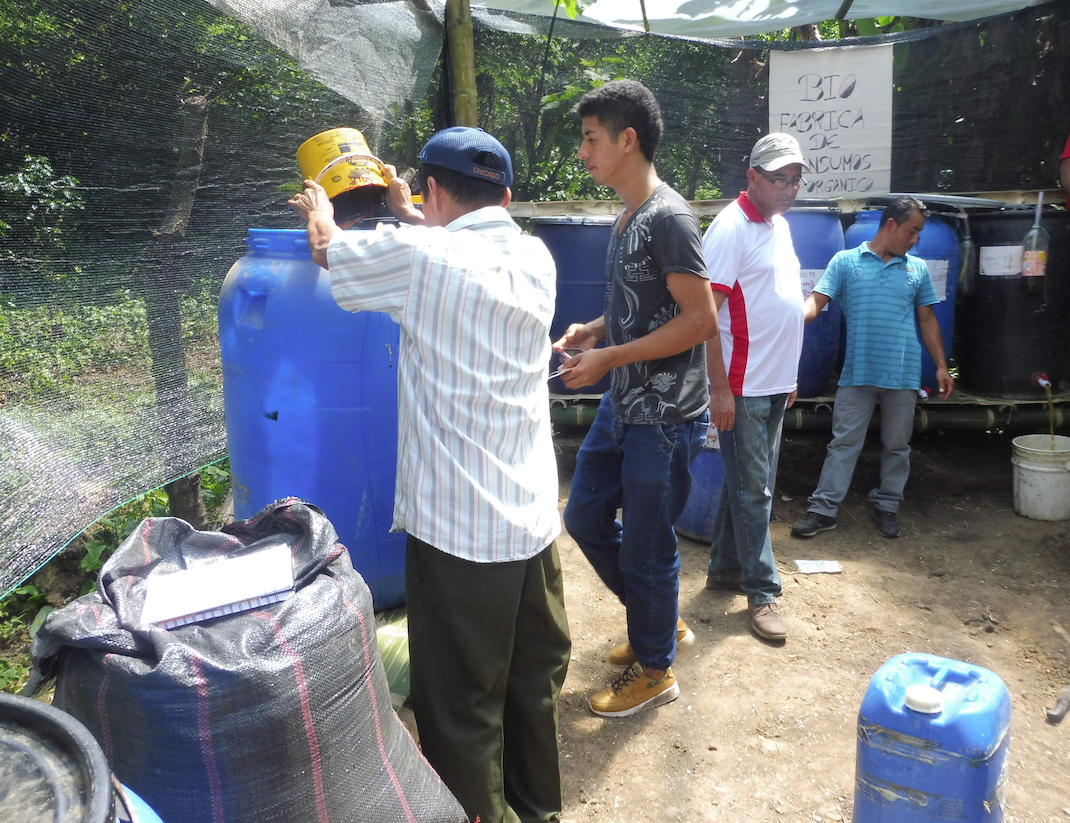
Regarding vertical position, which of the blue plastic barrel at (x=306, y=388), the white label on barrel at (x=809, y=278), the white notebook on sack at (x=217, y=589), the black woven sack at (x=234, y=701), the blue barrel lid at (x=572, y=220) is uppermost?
the blue barrel lid at (x=572, y=220)

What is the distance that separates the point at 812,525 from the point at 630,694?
6.11 ft

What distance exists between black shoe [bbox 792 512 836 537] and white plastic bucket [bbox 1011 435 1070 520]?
3.37 feet

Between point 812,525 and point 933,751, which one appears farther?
point 812,525

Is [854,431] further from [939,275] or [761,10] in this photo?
[761,10]

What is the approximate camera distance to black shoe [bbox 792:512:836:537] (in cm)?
396

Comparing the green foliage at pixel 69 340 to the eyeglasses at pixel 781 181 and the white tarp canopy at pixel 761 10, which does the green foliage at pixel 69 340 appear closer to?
the eyeglasses at pixel 781 181

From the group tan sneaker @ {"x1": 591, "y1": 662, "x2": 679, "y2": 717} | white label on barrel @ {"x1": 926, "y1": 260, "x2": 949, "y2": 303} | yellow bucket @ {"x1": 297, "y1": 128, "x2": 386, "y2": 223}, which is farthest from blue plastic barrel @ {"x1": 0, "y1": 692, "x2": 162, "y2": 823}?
white label on barrel @ {"x1": 926, "y1": 260, "x2": 949, "y2": 303}

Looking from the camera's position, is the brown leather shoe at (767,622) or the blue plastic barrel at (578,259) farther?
the blue plastic barrel at (578,259)

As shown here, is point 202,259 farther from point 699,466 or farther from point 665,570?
point 699,466

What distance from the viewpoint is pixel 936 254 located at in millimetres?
4375

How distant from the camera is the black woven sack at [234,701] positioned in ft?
4.05

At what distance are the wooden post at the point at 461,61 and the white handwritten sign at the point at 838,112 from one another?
6.45 ft

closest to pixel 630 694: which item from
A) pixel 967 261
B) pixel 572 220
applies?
pixel 572 220

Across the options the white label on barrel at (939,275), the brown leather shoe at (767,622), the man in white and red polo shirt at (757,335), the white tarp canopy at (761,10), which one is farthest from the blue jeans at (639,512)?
the white tarp canopy at (761,10)
